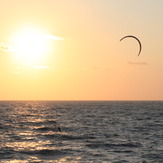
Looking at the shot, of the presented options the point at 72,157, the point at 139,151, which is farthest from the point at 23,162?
the point at 139,151

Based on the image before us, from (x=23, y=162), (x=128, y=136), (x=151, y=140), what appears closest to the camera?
(x=23, y=162)

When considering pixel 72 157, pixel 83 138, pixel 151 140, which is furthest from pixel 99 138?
pixel 72 157

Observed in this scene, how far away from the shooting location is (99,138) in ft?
166

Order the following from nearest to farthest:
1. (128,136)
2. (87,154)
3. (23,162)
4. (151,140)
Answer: (23,162) < (87,154) < (151,140) < (128,136)

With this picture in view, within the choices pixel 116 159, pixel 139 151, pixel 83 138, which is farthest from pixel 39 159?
pixel 83 138

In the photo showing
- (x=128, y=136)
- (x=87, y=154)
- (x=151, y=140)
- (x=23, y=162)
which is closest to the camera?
(x=23, y=162)

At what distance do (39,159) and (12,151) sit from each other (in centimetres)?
533

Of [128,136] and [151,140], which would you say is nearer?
[151,140]

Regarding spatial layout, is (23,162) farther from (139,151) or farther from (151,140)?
(151,140)

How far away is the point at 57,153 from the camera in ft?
129

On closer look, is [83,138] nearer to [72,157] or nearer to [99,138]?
[99,138]

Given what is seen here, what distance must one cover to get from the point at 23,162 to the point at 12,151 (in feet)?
20.5

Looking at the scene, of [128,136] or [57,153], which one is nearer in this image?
[57,153]

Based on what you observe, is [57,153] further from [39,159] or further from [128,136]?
[128,136]
